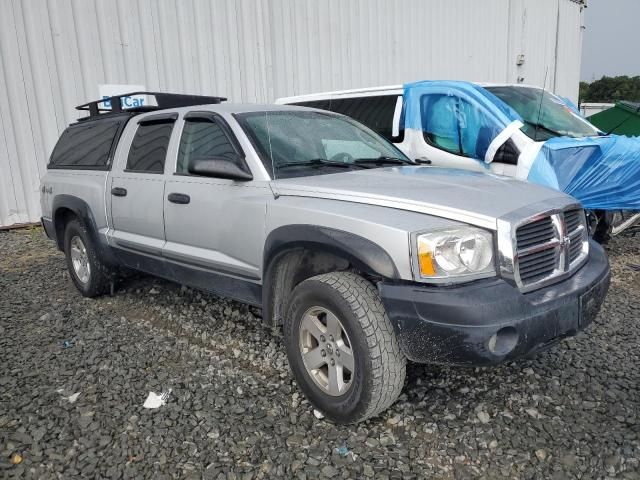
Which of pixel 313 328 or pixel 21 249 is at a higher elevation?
pixel 313 328

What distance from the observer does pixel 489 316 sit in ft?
7.38

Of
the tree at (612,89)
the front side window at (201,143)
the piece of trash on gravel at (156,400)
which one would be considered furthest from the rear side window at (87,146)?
the tree at (612,89)

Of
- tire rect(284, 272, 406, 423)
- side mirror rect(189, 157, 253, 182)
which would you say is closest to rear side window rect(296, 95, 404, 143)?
side mirror rect(189, 157, 253, 182)

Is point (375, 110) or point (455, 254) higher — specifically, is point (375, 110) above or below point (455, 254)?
above

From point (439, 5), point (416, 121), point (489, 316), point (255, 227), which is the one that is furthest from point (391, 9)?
point (489, 316)

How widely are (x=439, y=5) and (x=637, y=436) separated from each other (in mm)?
12723

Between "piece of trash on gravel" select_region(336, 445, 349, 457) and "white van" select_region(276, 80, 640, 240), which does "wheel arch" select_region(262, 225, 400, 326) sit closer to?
"piece of trash on gravel" select_region(336, 445, 349, 457)

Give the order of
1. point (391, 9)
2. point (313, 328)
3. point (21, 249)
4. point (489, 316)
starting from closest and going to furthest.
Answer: point (489, 316) < point (313, 328) < point (21, 249) < point (391, 9)

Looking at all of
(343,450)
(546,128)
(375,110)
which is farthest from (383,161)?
(375,110)

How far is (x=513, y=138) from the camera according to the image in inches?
197

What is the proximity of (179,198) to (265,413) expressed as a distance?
5.22ft

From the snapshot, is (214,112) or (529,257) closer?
(529,257)

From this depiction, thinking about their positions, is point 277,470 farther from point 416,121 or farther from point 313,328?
point 416,121

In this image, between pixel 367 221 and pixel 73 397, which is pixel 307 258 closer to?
pixel 367 221
